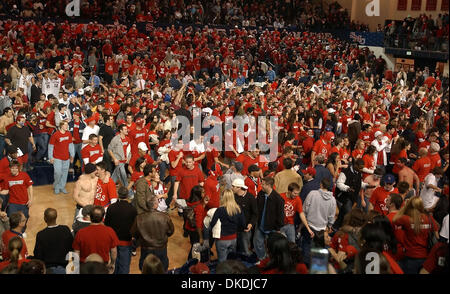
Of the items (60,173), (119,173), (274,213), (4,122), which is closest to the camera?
(274,213)

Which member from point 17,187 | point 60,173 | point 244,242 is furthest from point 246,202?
point 60,173

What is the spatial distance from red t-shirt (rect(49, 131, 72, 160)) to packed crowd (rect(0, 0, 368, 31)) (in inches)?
520

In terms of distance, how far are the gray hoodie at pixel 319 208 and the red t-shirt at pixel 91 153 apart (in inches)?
157

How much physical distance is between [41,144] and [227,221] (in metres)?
6.18

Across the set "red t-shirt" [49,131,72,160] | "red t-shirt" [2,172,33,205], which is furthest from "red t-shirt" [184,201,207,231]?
"red t-shirt" [49,131,72,160]

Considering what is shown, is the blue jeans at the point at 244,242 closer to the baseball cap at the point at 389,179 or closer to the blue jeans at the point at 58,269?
the baseball cap at the point at 389,179

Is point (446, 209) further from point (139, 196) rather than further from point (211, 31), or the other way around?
point (211, 31)

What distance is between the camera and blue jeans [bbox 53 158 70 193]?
9.48 metres

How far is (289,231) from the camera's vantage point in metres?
6.63

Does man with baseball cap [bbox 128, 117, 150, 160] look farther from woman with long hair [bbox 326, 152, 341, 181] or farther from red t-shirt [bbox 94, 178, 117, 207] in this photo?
woman with long hair [bbox 326, 152, 341, 181]

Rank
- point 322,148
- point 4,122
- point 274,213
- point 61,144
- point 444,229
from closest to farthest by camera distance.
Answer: point 444,229
point 274,213
point 322,148
point 61,144
point 4,122

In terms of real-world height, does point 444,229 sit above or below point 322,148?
below

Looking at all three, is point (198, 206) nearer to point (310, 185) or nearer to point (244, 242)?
point (244, 242)
